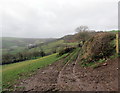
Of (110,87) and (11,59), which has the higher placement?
(110,87)

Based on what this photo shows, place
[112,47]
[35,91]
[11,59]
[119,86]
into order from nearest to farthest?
[119,86]
[35,91]
[112,47]
[11,59]

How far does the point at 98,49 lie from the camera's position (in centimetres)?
955

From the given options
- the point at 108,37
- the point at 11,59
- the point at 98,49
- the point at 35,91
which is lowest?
the point at 11,59

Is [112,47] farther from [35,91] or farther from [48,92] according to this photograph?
[35,91]

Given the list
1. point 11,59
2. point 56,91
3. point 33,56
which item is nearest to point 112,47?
point 56,91

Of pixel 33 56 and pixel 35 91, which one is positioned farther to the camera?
pixel 33 56

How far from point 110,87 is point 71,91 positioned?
1.99m

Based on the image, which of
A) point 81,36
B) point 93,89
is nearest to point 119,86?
point 93,89

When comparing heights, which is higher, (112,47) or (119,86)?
(112,47)

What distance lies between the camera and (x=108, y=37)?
34.9 feet

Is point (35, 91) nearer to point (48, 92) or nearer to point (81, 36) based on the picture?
point (48, 92)

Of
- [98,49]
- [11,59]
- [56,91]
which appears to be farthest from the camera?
[11,59]

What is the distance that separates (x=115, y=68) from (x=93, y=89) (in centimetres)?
251

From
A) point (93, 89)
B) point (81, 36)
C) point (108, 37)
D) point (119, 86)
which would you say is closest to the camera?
point (119, 86)
